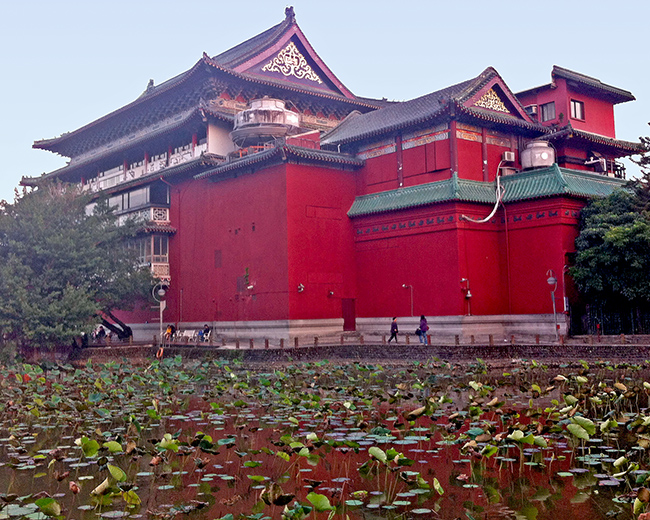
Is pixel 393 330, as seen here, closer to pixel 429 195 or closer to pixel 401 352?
pixel 401 352

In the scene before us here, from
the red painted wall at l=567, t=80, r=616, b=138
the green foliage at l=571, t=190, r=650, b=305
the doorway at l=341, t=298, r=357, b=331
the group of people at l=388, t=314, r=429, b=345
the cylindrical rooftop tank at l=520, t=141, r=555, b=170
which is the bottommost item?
the group of people at l=388, t=314, r=429, b=345

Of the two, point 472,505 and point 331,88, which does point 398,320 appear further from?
point 472,505

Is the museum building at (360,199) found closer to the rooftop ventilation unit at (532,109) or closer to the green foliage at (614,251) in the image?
the rooftop ventilation unit at (532,109)

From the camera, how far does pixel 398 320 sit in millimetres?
24156

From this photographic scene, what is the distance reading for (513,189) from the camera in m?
23.5

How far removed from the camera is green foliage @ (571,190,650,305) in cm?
2012

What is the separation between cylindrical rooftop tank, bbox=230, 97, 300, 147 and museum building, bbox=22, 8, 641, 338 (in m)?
0.08

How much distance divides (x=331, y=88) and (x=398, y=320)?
1296cm

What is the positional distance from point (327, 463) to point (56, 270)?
1883 cm

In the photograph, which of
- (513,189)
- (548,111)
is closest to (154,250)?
(513,189)

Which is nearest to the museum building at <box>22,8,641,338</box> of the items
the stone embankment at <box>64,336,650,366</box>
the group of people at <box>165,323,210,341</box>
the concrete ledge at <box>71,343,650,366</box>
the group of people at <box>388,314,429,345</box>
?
the group of people at <box>165,323,210,341</box>

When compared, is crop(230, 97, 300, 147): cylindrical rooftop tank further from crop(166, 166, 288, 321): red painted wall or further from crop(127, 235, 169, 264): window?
crop(127, 235, 169, 264): window

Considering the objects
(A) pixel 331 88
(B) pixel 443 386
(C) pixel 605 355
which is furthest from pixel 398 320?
(A) pixel 331 88

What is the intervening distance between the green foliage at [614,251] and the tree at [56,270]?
15.6 meters
